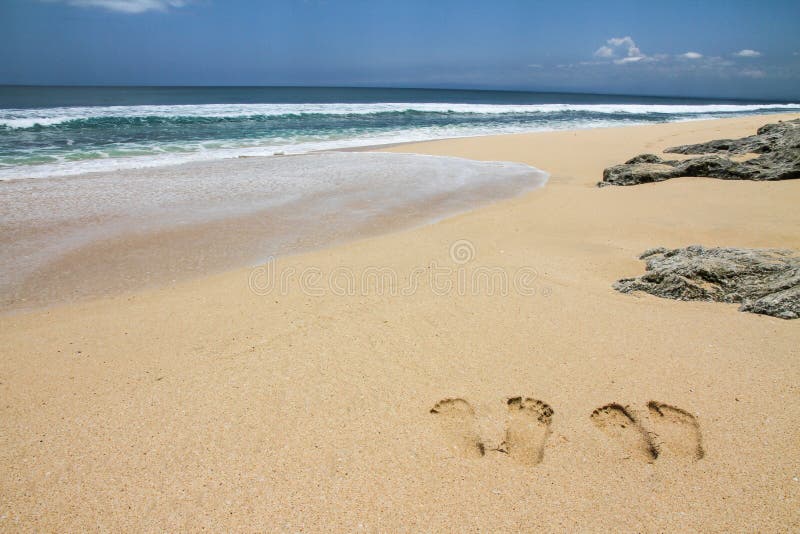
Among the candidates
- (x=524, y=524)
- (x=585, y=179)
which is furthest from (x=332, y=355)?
(x=585, y=179)

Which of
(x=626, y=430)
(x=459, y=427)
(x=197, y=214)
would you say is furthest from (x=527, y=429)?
(x=197, y=214)

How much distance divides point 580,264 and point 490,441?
235 cm

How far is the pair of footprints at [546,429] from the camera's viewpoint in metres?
1.82

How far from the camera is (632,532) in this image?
4.94 ft

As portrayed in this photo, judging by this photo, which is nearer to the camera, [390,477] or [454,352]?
[390,477]

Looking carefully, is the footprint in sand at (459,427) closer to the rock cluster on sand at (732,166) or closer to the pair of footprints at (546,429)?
the pair of footprints at (546,429)

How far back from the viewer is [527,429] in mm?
1949

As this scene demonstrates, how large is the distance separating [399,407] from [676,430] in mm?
1273

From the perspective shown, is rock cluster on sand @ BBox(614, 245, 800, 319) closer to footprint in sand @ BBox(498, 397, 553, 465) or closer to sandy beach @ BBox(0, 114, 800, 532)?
sandy beach @ BBox(0, 114, 800, 532)

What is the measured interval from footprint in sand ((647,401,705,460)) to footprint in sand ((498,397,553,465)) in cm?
47

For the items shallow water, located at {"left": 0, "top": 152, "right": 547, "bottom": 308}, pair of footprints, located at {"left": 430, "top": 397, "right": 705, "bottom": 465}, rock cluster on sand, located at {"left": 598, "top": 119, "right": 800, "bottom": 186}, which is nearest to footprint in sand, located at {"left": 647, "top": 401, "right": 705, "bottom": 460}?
pair of footprints, located at {"left": 430, "top": 397, "right": 705, "bottom": 465}

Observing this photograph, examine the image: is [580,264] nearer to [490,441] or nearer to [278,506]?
[490,441]

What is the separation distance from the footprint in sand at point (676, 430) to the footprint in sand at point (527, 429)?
473 millimetres

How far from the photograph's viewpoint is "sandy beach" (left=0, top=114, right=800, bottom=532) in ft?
5.25
